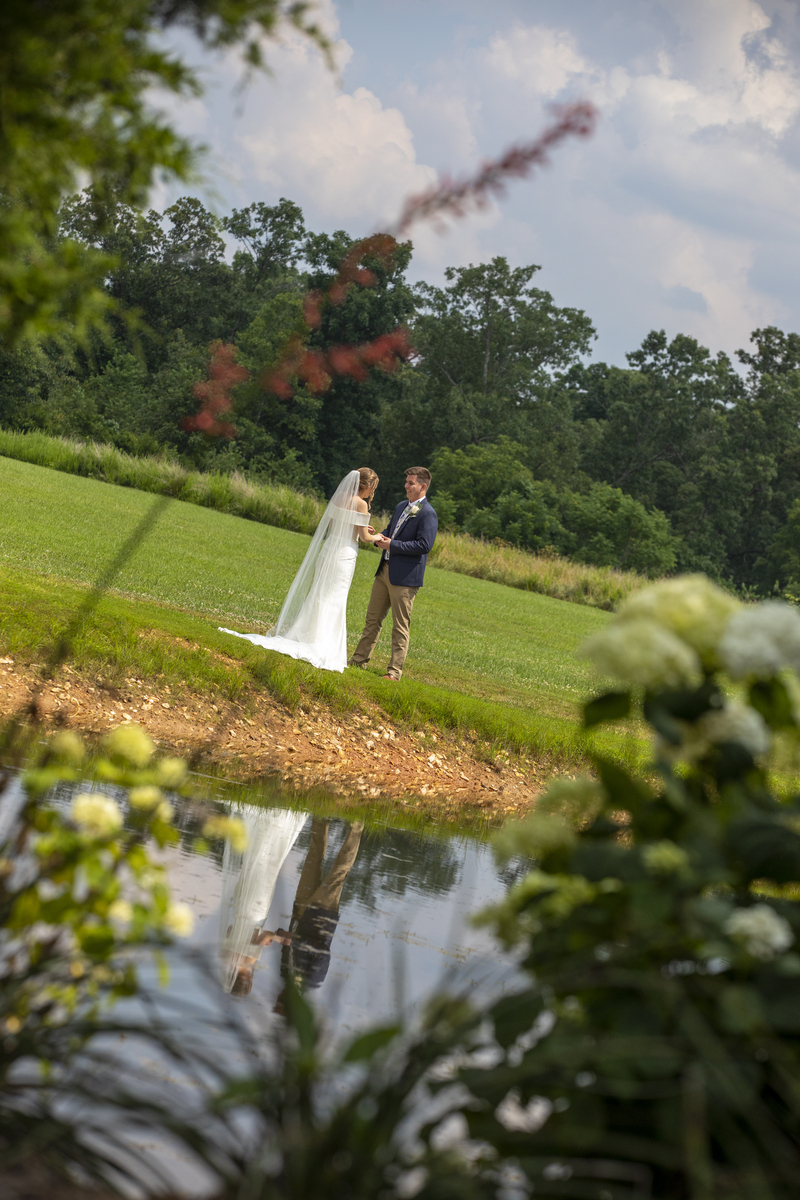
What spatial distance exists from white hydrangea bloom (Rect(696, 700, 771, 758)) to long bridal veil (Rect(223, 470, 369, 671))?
10.3 m

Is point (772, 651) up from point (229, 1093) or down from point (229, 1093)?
up

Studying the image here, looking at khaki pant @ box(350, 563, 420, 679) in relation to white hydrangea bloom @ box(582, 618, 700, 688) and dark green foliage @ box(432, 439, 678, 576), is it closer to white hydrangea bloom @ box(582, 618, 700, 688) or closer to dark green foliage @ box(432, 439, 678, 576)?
white hydrangea bloom @ box(582, 618, 700, 688)

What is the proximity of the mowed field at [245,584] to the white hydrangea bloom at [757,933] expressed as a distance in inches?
278

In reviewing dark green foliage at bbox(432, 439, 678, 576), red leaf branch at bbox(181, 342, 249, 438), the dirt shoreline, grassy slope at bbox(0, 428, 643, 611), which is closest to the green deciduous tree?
red leaf branch at bbox(181, 342, 249, 438)

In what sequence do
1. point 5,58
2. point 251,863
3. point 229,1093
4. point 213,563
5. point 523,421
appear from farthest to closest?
point 523,421, point 213,563, point 251,863, point 5,58, point 229,1093

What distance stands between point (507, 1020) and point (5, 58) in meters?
2.01

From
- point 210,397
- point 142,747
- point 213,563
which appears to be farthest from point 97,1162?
point 213,563

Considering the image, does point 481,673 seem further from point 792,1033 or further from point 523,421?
point 523,421

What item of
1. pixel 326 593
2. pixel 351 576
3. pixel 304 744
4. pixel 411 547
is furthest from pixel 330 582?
pixel 304 744

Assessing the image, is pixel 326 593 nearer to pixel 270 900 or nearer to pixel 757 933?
pixel 270 900

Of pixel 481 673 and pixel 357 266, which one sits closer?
pixel 357 266

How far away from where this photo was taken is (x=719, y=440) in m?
70.6

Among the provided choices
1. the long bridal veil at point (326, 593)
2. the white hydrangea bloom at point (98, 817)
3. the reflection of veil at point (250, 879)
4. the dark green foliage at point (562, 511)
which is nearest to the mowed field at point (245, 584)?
the long bridal veil at point (326, 593)

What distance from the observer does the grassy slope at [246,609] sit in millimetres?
10602
